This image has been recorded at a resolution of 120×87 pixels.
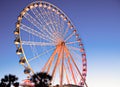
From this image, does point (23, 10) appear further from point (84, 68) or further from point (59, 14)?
point (84, 68)

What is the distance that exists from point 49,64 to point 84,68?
1065 cm

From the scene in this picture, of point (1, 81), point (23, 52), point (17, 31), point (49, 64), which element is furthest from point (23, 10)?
point (1, 81)

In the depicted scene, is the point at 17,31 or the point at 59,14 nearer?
the point at 17,31

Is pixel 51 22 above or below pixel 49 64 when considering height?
above

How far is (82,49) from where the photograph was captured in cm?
3950

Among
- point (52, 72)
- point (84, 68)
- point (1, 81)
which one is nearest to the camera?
point (1, 81)

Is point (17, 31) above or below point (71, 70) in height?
above

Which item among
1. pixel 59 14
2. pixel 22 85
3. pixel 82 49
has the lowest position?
pixel 22 85

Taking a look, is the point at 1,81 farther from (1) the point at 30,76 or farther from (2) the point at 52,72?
(2) the point at 52,72

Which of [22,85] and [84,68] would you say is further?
[84,68]

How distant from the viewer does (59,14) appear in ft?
119

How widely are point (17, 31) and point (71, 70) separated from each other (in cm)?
953

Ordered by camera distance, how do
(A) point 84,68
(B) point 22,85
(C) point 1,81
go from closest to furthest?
(C) point 1,81 < (B) point 22,85 < (A) point 84,68

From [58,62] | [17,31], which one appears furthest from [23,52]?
[58,62]
